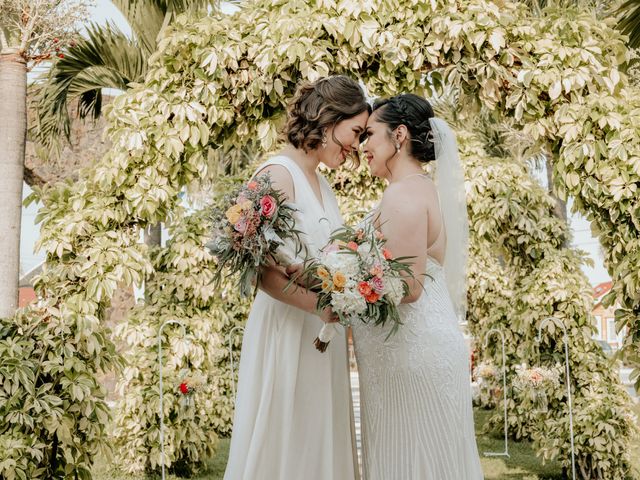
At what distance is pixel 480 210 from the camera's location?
27.3 feet

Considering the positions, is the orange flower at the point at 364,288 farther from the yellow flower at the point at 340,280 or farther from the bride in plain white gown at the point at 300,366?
the bride in plain white gown at the point at 300,366

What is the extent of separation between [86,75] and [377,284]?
5.25 metres

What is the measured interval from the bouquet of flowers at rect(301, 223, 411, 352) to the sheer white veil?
65 cm

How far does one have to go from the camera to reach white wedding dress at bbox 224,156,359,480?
9.55 feet

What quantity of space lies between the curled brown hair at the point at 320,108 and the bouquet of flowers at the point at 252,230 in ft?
1.20

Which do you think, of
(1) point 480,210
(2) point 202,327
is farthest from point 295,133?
(1) point 480,210

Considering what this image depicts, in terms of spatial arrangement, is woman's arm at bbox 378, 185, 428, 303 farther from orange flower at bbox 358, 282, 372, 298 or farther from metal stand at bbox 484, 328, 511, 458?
metal stand at bbox 484, 328, 511, 458

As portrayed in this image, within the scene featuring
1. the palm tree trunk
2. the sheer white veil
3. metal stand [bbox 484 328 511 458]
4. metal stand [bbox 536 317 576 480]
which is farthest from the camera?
metal stand [bbox 484 328 511 458]

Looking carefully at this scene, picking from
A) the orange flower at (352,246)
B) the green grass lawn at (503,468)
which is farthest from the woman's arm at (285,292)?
the green grass lawn at (503,468)

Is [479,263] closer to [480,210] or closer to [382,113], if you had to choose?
[480,210]

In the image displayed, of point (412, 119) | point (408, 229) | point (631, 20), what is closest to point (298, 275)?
point (408, 229)

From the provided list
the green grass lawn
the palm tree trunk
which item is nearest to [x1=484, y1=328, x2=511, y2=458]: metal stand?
the green grass lawn

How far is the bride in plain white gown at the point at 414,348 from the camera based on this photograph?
9.25ft

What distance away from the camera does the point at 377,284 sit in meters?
2.56
